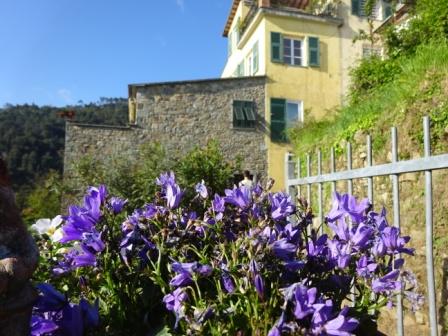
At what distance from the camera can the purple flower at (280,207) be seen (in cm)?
115

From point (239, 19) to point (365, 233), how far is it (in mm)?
19827

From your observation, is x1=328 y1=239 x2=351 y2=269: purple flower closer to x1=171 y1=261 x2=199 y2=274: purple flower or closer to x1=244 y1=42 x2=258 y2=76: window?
x1=171 y1=261 x2=199 y2=274: purple flower

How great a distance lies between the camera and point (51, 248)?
157 cm

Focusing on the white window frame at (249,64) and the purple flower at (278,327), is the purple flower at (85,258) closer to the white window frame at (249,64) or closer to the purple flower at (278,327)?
the purple flower at (278,327)

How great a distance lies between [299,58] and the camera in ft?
56.0

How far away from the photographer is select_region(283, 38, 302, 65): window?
→ 16.9 meters

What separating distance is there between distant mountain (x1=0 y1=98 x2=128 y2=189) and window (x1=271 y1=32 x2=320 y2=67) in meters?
15.6

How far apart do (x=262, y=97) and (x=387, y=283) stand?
15877 millimetres

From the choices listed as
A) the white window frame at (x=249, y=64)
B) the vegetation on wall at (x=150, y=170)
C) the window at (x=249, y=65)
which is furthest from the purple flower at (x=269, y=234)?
the window at (x=249, y=65)

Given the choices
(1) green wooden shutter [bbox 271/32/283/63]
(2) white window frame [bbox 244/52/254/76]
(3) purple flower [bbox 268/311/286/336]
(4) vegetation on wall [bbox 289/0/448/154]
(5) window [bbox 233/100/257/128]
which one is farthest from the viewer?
(2) white window frame [bbox 244/52/254/76]

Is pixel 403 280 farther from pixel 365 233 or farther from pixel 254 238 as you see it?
pixel 254 238

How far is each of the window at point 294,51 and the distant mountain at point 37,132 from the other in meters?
15.6

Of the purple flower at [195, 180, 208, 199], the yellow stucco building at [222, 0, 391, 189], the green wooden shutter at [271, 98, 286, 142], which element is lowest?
the purple flower at [195, 180, 208, 199]

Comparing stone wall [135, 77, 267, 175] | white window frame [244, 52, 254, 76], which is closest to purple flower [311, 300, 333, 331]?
stone wall [135, 77, 267, 175]
